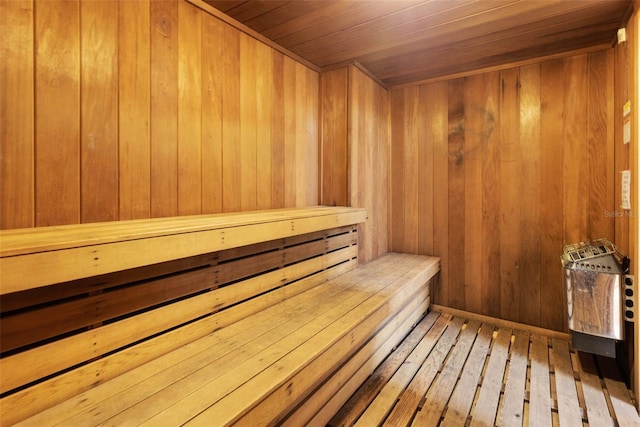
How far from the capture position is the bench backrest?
94 cm

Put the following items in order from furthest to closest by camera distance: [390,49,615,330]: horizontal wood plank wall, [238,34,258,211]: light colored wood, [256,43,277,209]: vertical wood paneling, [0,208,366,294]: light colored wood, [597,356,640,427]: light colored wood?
1. [390,49,615,330]: horizontal wood plank wall
2. [256,43,277,209]: vertical wood paneling
3. [238,34,258,211]: light colored wood
4. [597,356,640,427]: light colored wood
5. [0,208,366,294]: light colored wood

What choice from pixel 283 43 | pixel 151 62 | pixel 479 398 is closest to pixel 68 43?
pixel 151 62

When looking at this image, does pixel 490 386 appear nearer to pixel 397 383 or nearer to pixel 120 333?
pixel 397 383

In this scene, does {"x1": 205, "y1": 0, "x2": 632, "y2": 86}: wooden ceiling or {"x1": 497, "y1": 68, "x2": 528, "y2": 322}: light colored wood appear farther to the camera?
{"x1": 497, "y1": 68, "x2": 528, "y2": 322}: light colored wood

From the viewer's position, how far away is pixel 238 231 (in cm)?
146

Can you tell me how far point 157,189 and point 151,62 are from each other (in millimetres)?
615

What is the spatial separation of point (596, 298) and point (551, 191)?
956 mm

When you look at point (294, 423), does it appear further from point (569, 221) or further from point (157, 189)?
point (569, 221)

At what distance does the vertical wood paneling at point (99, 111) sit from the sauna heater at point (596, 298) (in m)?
2.70

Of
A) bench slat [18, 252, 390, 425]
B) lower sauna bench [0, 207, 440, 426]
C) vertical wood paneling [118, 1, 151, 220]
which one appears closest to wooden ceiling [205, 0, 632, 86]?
vertical wood paneling [118, 1, 151, 220]

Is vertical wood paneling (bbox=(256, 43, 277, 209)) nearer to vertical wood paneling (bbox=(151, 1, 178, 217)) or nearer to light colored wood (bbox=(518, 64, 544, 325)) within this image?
vertical wood paneling (bbox=(151, 1, 178, 217))

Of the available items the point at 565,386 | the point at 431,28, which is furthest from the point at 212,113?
the point at 565,386

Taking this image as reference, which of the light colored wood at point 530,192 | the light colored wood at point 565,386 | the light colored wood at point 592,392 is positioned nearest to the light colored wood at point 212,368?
the light colored wood at point 565,386

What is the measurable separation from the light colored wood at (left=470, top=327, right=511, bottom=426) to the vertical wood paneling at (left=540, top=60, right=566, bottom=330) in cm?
45
